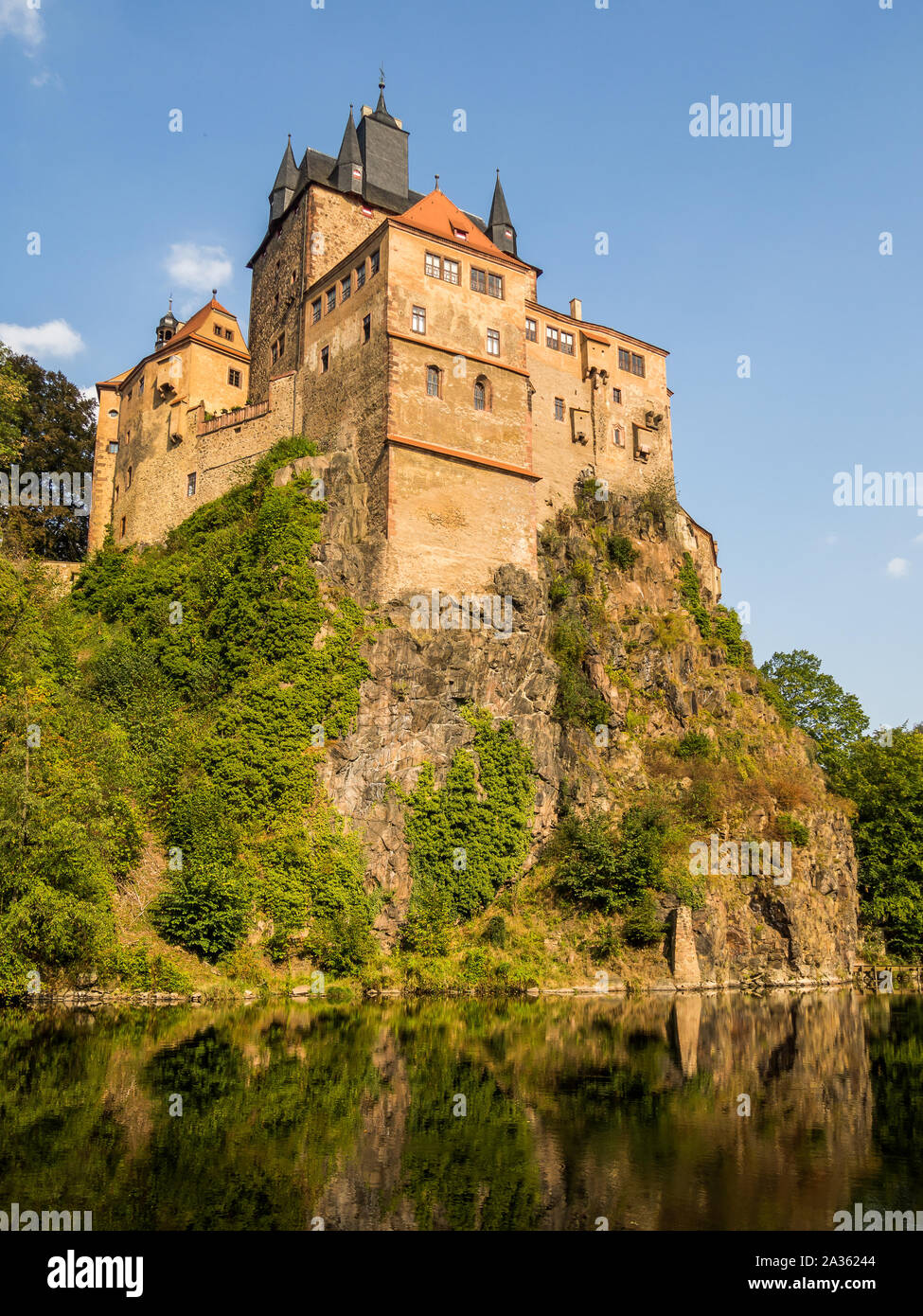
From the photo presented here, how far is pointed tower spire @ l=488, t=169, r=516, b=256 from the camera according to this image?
5809 centimetres

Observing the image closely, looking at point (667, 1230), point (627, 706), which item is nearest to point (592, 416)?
point (627, 706)

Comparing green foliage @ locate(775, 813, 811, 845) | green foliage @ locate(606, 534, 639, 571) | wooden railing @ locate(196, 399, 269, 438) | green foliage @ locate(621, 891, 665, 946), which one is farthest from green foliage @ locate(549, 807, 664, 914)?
wooden railing @ locate(196, 399, 269, 438)

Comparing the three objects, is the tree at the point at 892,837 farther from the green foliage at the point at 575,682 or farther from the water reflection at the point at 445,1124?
the water reflection at the point at 445,1124

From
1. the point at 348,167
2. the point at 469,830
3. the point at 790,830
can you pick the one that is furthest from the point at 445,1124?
the point at 348,167

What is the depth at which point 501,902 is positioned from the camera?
1410 inches

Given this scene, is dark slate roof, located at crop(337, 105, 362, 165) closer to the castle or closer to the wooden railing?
the castle

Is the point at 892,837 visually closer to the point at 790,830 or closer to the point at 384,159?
the point at 790,830

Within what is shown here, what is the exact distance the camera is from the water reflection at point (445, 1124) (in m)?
10.6

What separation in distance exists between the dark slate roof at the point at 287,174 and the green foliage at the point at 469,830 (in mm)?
31455

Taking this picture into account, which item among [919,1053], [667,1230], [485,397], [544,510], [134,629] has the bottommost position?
[919,1053]

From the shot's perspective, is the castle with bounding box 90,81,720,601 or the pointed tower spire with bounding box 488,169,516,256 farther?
the pointed tower spire with bounding box 488,169,516,256

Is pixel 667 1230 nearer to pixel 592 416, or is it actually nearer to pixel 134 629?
pixel 134 629

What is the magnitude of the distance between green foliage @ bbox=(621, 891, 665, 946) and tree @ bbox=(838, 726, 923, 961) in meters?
16.0

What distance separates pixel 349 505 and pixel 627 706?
Result: 1415 cm
